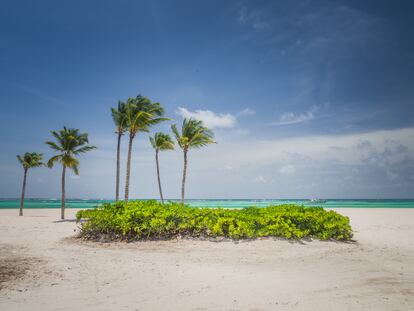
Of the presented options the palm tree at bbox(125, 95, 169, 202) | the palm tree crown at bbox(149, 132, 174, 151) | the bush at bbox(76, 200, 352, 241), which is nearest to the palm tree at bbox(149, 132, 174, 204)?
the palm tree crown at bbox(149, 132, 174, 151)

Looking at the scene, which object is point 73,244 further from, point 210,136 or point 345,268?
point 210,136

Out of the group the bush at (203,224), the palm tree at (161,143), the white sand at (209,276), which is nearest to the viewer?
the white sand at (209,276)

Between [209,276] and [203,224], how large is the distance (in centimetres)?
339

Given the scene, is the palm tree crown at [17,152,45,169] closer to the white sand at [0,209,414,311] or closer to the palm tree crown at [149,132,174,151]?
the palm tree crown at [149,132,174,151]

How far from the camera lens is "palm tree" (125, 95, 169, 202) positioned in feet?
72.6

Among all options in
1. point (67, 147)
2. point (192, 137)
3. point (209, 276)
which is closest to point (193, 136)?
point (192, 137)

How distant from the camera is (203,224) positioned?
8.98m

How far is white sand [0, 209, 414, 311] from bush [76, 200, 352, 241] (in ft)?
1.46

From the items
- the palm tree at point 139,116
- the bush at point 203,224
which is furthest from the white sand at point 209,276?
the palm tree at point 139,116

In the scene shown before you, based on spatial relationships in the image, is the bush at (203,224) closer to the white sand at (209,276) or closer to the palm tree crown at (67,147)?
the white sand at (209,276)

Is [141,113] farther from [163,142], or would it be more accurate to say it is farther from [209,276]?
[209,276]

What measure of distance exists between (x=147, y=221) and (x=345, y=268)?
5908 mm

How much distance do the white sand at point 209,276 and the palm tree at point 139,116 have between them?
46.6 feet

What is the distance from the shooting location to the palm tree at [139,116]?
872 inches
